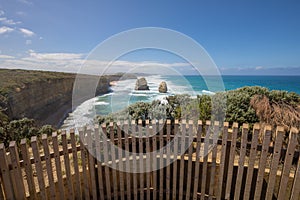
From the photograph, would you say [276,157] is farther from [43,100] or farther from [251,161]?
[43,100]

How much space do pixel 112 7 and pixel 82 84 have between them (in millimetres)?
2440

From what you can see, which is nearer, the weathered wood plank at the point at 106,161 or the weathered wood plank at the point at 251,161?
the weathered wood plank at the point at 251,161

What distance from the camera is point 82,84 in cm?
389

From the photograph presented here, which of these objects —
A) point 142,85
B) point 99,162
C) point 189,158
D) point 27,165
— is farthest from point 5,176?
point 142,85

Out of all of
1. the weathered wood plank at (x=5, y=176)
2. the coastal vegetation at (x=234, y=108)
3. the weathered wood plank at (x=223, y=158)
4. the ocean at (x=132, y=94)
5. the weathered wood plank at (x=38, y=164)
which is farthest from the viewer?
the ocean at (x=132, y=94)

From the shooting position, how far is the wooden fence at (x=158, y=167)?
1885 millimetres

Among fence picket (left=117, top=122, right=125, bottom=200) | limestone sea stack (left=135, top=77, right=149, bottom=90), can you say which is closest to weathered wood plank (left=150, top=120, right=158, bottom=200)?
fence picket (left=117, top=122, right=125, bottom=200)

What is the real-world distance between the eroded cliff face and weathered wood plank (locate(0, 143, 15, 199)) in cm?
1019

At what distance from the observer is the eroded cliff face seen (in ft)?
43.2

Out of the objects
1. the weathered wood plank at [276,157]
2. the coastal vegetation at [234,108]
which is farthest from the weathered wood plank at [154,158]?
the coastal vegetation at [234,108]

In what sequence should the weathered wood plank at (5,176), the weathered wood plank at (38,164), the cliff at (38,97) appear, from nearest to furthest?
the weathered wood plank at (5,176), the weathered wood plank at (38,164), the cliff at (38,97)

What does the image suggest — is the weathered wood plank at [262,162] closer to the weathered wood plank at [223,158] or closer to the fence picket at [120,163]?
the weathered wood plank at [223,158]

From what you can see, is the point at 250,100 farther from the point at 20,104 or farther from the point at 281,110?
the point at 20,104

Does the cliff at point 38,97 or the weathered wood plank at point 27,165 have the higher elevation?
the weathered wood plank at point 27,165
